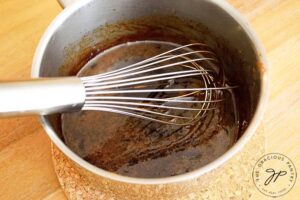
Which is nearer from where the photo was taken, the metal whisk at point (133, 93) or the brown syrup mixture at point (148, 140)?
the metal whisk at point (133, 93)

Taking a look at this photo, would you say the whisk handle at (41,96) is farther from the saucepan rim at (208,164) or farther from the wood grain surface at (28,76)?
the wood grain surface at (28,76)

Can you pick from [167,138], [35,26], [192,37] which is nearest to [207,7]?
[192,37]

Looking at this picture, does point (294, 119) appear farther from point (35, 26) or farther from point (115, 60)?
point (35, 26)

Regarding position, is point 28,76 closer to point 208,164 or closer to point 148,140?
point 148,140

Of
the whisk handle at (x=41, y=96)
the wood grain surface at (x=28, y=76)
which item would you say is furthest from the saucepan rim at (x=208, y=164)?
the wood grain surface at (x=28, y=76)

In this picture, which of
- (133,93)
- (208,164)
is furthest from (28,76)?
(208,164)

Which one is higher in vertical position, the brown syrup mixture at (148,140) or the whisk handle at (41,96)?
the whisk handle at (41,96)

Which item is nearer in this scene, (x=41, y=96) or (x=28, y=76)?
(x=41, y=96)
